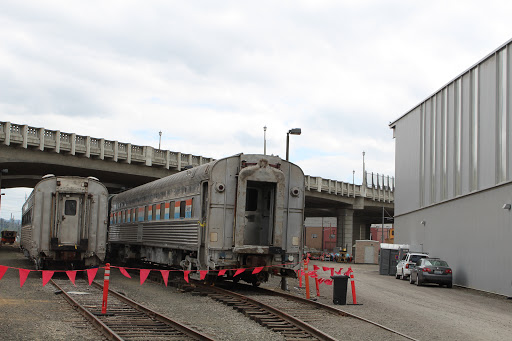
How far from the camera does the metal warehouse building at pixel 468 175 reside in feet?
80.1

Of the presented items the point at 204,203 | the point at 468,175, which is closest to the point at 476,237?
the point at 468,175

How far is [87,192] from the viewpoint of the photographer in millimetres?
21703

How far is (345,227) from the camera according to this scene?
6519cm

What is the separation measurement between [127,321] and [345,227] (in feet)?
180

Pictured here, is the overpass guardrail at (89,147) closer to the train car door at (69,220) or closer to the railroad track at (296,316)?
the train car door at (69,220)

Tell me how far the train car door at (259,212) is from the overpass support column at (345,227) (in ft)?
157

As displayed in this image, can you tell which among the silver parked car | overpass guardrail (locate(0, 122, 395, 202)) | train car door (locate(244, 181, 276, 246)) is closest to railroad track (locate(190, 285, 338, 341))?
train car door (locate(244, 181, 276, 246))

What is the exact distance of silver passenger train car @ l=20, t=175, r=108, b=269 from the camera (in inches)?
824

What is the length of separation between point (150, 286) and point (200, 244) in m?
3.38

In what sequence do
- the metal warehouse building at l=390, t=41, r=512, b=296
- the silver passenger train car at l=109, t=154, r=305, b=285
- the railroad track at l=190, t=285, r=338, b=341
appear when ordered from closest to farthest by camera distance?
the railroad track at l=190, t=285, r=338, b=341
the silver passenger train car at l=109, t=154, r=305, b=285
the metal warehouse building at l=390, t=41, r=512, b=296

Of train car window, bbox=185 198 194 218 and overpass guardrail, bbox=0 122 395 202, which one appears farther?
overpass guardrail, bbox=0 122 395 202

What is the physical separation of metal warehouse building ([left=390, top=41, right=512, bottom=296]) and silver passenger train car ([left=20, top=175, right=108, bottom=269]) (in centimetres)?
1549

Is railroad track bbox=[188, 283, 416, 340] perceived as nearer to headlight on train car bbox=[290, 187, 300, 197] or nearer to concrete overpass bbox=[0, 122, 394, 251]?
headlight on train car bbox=[290, 187, 300, 197]

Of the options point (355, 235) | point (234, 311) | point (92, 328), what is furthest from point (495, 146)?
point (355, 235)
